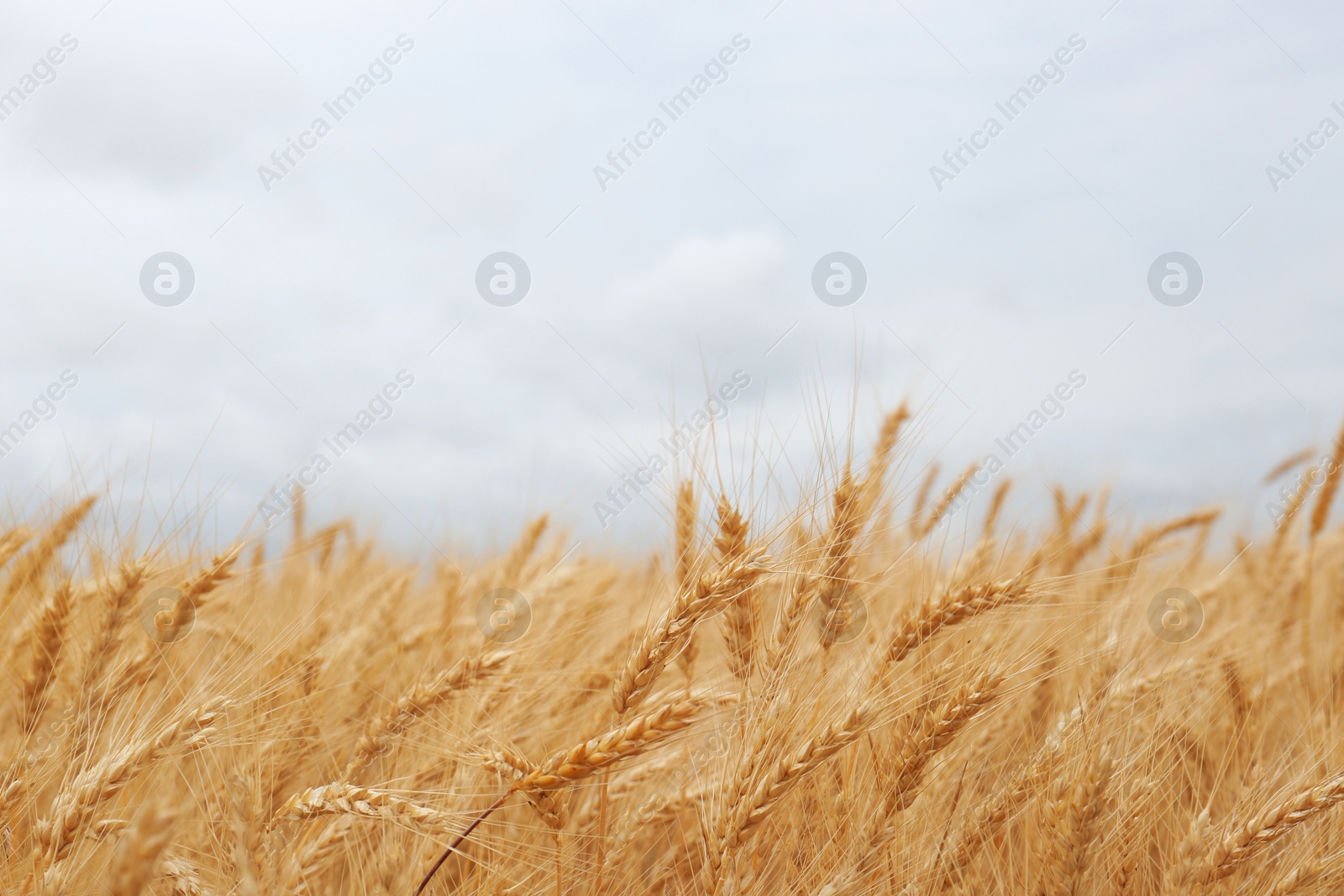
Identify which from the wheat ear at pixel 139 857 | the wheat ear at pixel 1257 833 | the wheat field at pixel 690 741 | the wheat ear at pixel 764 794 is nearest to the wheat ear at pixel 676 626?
the wheat field at pixel 690 741

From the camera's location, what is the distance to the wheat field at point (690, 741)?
4.72 ft

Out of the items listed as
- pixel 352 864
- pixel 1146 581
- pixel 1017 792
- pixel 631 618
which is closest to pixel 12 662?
pixel 352 864

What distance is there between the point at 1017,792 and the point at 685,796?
0.73 m

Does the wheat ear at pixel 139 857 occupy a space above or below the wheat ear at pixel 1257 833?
below

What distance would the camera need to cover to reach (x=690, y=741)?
183cm

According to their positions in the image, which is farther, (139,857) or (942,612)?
(942,612)

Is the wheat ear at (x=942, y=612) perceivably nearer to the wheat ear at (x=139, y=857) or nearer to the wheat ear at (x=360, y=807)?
the wheat ear at (x=360, y=807)

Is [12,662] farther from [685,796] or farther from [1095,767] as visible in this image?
[1095,767]

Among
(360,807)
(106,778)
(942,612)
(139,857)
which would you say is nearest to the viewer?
(139,857)

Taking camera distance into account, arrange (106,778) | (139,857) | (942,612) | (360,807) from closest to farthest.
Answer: (139,857) < (360,807) < (106,778) < (942,612)

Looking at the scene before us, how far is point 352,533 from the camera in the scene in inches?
196

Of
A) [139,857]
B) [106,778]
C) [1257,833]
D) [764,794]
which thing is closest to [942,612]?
[764,794]

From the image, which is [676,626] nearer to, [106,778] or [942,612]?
[942,612]

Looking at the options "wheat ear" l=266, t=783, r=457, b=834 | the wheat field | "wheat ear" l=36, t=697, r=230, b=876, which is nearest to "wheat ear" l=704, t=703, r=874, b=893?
the wheat field
